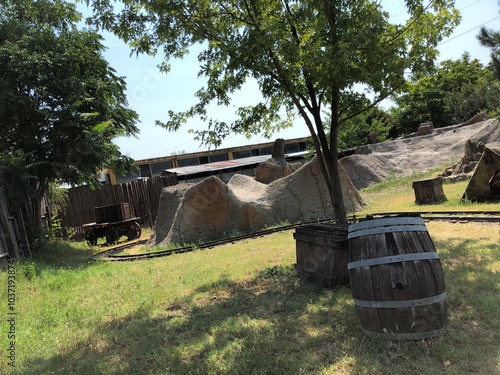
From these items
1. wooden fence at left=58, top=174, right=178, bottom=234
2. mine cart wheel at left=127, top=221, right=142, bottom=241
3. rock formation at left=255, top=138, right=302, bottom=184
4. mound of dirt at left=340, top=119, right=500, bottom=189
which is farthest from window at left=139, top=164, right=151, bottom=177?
rock formation at left=255, top=138, right=302, bottom=184

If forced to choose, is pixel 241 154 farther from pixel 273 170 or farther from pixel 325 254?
pixel 325 254

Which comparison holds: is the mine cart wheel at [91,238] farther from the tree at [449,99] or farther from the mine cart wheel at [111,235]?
the tree at [449,99]

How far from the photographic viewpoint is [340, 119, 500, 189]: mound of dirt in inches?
741

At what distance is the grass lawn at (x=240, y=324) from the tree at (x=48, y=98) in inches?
161

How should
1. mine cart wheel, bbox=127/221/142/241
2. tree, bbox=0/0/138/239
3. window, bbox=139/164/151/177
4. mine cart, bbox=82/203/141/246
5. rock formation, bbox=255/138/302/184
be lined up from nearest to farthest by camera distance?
tree, bbox=0/0/138/239 < mine cart, bbox=82/203/141/246 < mine cart wheel, bbox=127/221/142/241 < rock formation, bbox=255/138/302/184 < window, bbox=139/164/151/177

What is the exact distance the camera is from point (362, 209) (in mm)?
11180

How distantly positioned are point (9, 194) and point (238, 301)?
24.3ft

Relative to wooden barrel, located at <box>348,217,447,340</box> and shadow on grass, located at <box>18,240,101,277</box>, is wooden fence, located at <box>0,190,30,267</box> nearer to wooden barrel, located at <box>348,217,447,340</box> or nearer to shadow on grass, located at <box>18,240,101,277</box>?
shadow on grass, located at <box>18,240,101,277</box>

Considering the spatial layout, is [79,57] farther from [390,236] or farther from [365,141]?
[365,141]

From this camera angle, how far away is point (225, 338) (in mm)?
3209

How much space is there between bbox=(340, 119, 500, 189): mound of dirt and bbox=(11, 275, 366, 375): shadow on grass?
15.9 metres

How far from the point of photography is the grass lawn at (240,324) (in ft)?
8.43

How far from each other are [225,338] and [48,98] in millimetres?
9857

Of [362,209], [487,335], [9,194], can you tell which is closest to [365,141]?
[362,209]
